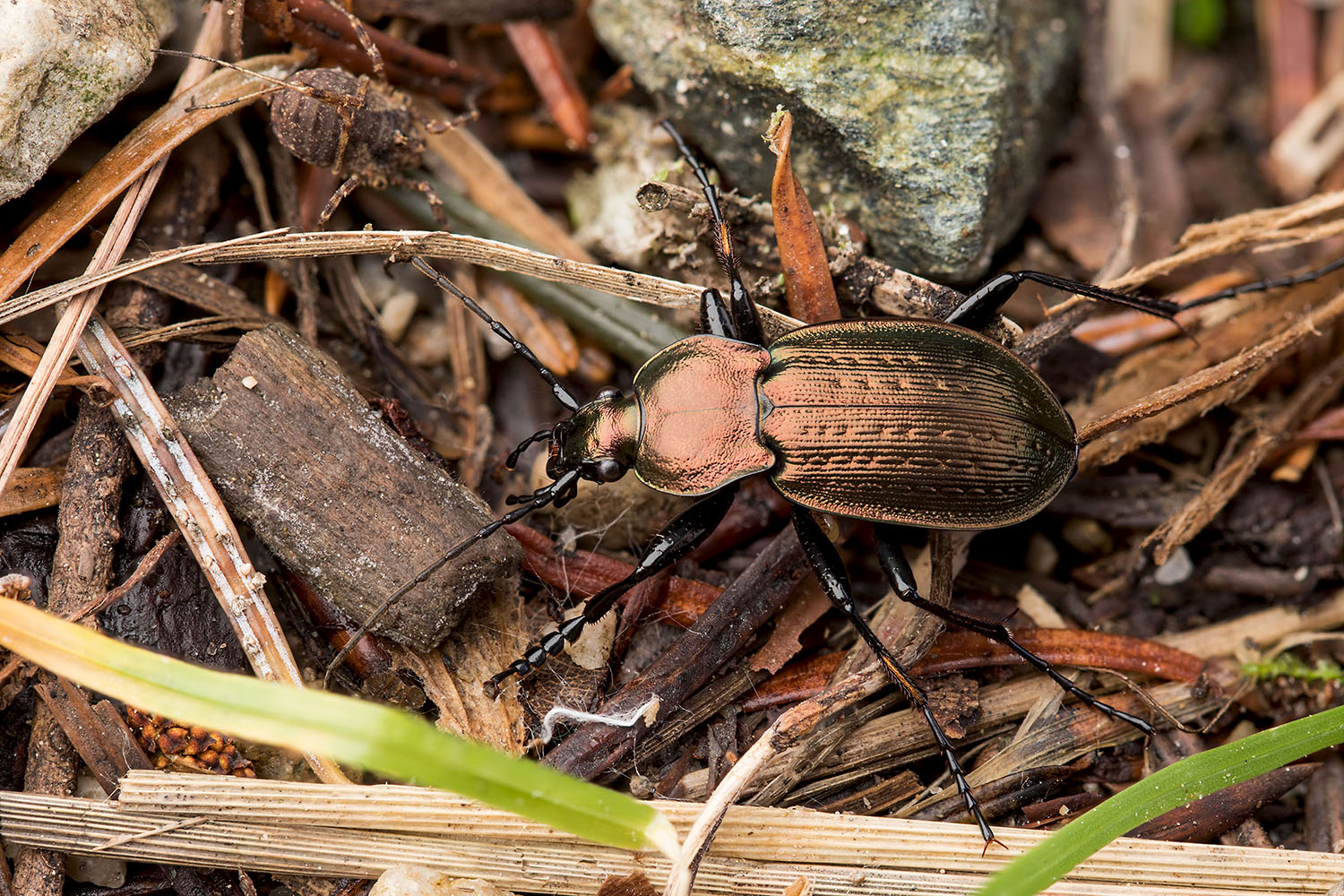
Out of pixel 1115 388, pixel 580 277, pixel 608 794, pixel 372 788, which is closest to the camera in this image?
pixel 608 794

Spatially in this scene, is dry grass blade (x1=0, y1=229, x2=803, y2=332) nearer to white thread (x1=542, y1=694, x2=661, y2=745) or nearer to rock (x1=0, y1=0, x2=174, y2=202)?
rock (x1=0, y1=0, x2=174, y2=202)

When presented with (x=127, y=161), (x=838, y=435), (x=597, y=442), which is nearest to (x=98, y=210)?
(x=127, y=161)

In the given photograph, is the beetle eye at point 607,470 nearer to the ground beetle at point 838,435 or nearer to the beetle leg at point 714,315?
the ground beetle at point 838,435

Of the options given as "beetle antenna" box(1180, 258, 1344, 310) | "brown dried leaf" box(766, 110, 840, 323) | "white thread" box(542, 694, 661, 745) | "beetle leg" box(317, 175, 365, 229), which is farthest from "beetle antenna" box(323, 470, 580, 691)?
"beetle antenna" box(1180, 258, 1344, 310)

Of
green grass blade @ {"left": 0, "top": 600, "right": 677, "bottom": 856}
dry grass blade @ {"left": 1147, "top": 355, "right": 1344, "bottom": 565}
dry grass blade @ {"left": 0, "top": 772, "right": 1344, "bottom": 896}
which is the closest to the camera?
green grass blade @ {"left": 0, "top": 600, "right": 677, "bottom": 856}

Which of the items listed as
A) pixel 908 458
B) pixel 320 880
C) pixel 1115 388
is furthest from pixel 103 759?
pixel 1115 388

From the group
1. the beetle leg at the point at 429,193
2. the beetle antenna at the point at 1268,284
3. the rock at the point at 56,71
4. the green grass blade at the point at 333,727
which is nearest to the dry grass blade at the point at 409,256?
the beetle leg at the point at 429,193

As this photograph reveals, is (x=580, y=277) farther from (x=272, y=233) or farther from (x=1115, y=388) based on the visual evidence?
(x=1115, y=388)

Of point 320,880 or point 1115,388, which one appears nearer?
point 320,880
